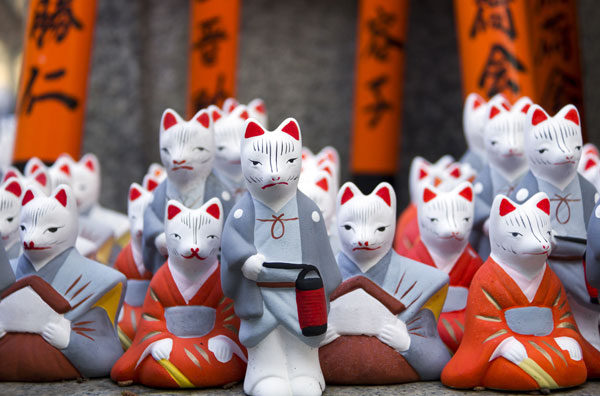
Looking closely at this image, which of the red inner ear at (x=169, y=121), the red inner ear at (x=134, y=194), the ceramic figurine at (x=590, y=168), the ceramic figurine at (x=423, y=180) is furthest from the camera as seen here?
the ceramic figurine at (x=423, y=180)

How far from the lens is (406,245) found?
14.6 feet

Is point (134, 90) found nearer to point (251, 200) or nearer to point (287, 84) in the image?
point (287, 84)

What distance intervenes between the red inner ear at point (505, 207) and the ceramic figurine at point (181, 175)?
4.58 ft

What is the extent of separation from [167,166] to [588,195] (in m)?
2.13

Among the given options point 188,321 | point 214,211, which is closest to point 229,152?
point 214,211

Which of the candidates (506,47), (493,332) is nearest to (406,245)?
(493,332)

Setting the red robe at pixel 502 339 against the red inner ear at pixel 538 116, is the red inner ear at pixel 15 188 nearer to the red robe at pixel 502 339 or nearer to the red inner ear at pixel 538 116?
the red robe at pixel 502 339

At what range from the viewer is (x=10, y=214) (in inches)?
142

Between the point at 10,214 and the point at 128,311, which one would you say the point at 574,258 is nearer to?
the point at 128,311

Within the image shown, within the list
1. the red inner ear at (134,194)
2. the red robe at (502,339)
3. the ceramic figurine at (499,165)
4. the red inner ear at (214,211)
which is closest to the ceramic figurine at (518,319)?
the red robe at (502,339)

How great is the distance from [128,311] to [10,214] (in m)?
0.80

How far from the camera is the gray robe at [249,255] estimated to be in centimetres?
292

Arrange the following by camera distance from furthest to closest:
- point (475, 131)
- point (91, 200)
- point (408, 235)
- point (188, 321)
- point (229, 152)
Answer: point (91, 200) → point (475, 131) → point (408, 235) → point (229, 152) → point (188, 321)

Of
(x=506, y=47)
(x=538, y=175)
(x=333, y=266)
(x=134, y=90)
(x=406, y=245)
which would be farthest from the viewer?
(x=134, y=90)
